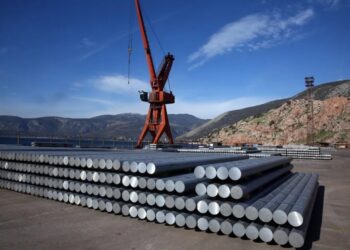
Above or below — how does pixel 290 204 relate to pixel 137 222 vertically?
above

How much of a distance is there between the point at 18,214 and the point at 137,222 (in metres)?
3.31

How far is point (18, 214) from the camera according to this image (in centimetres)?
743

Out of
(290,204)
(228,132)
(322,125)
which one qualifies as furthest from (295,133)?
(290,204)

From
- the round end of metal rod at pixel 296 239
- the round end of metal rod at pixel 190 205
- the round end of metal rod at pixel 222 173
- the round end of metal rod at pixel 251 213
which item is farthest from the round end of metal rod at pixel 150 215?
the round end of metal rod at pixel 296 239

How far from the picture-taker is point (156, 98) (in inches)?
1618

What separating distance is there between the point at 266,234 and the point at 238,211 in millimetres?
684

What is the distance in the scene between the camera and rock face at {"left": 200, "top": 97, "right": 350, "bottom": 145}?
78625mm

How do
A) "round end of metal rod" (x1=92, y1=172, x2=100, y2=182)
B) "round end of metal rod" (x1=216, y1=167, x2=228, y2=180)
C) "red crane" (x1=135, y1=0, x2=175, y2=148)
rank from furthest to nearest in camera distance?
"red crane" (x1=135, y1=0, x2=175, y2=148), "round end of metal rod" (x1=92, y1=172, x2=100, y2=182), "round end of metal rod" (x1=216, y1=167, x2=228, y2=180)

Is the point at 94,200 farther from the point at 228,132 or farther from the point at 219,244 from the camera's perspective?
the point at 228,132

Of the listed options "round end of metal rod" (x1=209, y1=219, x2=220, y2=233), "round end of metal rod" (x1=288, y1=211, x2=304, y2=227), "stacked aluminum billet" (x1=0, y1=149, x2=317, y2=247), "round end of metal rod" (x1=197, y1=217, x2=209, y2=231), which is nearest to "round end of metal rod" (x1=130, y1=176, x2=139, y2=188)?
"stacked aluminum billet" (x1=0, y1=149, x2=317, y2=247)

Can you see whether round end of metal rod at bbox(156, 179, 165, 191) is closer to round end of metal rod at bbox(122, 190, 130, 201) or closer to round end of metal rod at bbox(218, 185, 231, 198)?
round end of metal rod at bbox(122, 190, 130, 201)

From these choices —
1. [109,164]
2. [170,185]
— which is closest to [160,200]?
[170,185]

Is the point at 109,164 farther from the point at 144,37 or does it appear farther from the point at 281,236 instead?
the point at 144,37

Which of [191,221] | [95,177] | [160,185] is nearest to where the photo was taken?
[191,221]
